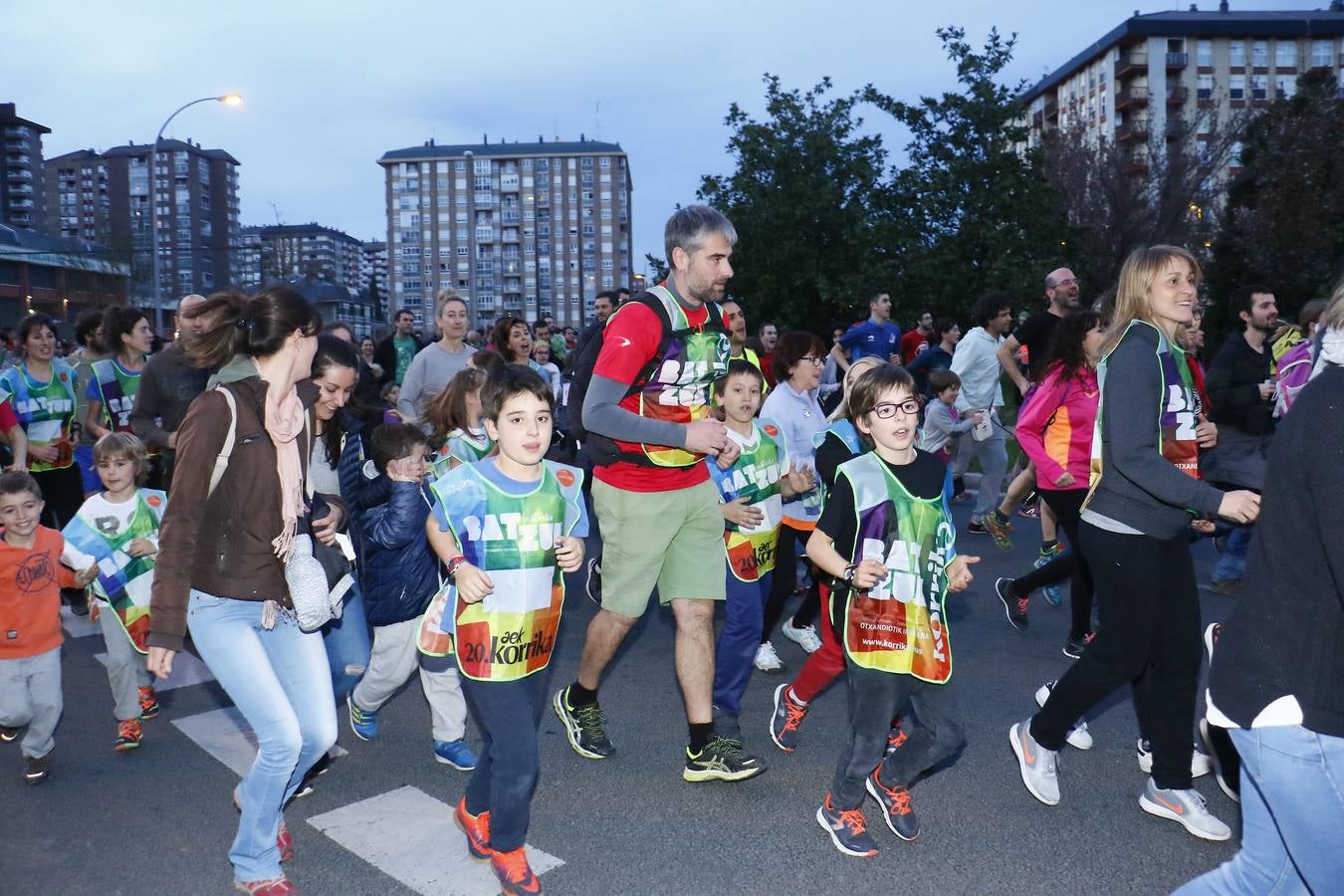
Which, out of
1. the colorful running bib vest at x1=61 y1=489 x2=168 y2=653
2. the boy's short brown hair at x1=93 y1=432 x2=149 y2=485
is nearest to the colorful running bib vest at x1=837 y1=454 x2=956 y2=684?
the colorful running bib vest at x1=61 y1=489 x2=168 y2=653

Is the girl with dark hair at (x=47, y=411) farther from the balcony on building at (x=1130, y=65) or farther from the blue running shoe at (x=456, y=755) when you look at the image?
the balcony on building at (x=1130, y=65)

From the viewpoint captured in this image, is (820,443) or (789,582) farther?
(789,582)

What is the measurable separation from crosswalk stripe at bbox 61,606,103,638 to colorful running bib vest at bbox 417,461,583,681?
477cm

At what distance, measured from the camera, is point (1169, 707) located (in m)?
3.92

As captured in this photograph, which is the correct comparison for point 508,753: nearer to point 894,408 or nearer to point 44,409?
point 894,408

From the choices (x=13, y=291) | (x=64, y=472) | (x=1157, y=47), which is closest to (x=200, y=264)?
(x=13, y=291)

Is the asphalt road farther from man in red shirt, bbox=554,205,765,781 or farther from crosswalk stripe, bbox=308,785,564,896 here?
man in red shirt, bbox=554,205,765,781

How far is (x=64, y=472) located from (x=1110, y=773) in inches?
284

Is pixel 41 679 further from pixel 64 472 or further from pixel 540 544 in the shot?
pixel 64 472

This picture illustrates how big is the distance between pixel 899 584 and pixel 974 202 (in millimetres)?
27149

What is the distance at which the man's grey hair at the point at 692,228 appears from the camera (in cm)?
439

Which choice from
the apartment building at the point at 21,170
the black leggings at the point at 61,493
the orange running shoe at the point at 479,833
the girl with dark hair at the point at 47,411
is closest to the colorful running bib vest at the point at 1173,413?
the orange running shoe at the point at 479,833

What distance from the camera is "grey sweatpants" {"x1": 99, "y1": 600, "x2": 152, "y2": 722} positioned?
→ 502cm

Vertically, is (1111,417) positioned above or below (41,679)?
above
